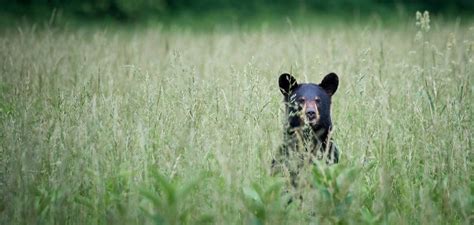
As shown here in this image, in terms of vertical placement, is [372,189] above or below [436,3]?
below

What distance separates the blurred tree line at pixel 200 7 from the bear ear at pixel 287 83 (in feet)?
45.1

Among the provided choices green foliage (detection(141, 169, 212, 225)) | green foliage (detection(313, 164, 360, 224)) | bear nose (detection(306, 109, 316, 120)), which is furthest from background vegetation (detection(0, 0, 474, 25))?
green foliage (detection(141, 169, 212, 225))

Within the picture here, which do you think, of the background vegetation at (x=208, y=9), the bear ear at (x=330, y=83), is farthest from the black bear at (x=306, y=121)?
the background vegetation at (x=208, y=9)

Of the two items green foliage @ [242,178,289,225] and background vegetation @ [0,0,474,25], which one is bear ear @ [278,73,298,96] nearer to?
green foliage @ [242,178,289,225]

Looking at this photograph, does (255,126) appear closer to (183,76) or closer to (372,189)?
(372,189)

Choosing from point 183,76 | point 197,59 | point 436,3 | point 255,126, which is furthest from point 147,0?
point 255,126

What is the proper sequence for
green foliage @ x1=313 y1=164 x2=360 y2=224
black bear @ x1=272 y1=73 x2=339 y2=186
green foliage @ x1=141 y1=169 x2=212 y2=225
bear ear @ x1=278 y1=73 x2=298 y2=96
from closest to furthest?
1. green foliage @ x1=141 y1=169 x2=212 y2=225
2. green foliage @ x1=313 y1=164 x2=360 y2=224
3. black bear @ x1=272 y1=73 x2=339 y2=186
4. bear ear @ x1=278 y1=73 x2=298 y2=96

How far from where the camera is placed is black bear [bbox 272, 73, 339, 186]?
4891mm

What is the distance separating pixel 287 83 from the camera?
5457 mm

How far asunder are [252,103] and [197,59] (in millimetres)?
3858

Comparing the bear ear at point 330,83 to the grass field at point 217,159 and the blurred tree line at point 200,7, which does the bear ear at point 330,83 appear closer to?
the grass field at point 217,159

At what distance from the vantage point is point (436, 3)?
2078 centimetres

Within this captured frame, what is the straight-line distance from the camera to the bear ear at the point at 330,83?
5465 millimetres

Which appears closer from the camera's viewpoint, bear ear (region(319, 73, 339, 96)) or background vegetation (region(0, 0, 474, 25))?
bear ear (region(319, 73, 339, 96))
